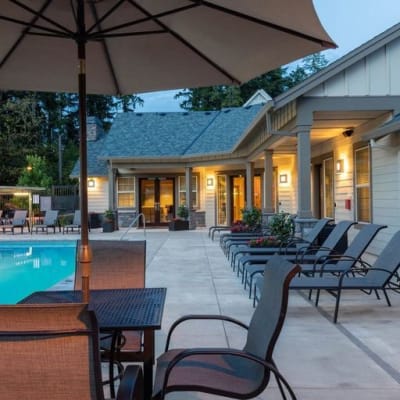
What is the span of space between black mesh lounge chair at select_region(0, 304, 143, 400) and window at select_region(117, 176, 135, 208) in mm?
18693

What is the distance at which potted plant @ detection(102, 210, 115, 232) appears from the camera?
1788cm

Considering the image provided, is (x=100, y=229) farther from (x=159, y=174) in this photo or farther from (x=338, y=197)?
(x=338, y=197)

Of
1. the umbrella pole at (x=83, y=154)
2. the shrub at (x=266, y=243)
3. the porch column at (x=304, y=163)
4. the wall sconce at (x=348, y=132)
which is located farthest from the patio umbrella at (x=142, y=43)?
the wall sconce at (x=348, y=132)

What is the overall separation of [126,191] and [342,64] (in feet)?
44.1

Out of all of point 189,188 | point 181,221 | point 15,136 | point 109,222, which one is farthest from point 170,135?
point 15,136

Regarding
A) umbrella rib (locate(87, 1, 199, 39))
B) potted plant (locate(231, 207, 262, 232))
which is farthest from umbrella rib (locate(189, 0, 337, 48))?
potted plant (locate(231, 207, 262, 232))

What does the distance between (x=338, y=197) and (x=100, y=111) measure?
32637mm

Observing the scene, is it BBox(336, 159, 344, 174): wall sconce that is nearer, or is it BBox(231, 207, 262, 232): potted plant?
BBox(336, 159, 344, 174): wall sconce

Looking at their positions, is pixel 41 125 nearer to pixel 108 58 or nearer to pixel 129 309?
pixel 108 58

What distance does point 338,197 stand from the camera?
1163 cm

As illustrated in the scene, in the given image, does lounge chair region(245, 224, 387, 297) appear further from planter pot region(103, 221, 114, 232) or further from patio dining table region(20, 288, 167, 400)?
planter pot region(103, 221, 114, 232)

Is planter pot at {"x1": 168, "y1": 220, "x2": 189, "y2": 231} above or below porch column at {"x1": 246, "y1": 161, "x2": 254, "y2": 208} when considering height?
below

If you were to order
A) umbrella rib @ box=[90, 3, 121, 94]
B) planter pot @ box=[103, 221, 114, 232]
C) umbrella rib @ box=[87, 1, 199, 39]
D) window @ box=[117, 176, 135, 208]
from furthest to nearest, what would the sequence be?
window @ box=[117, 176, 135, 208] < planter pot @ box=[103, 221, 114, 232] < umbrella rib @ box=[90, 3, 121, 94] < umbrella rib @ box=[87, 1, 199, 39]

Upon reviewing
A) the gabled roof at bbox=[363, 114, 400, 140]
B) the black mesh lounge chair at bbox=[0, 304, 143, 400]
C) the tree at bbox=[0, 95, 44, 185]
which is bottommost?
the black mesh lounge chair at bbox=[0, 304, 143, 400]
